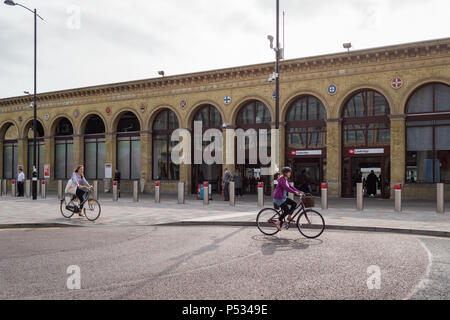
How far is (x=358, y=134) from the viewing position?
20750 millimetres

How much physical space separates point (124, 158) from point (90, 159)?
11.1ft

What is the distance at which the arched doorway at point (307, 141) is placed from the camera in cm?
2169

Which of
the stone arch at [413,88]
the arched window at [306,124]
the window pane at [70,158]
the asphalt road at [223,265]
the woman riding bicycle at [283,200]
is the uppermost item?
the stone arch at [413,88]

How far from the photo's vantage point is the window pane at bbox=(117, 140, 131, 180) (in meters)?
28.2

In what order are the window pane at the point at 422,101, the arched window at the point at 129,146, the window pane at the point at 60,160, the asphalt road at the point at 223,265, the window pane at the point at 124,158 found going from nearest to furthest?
the asphalt road at the point at 223,265
the window pane at the point at 422,101
the arched window at the point at 129,146
the window pane at the point at 124,158
the window pane at the point at 60,160

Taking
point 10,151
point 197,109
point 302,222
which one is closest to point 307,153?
point 197,109

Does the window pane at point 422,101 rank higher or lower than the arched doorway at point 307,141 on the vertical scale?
higher

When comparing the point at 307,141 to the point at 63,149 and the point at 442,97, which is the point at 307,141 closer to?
the point at 442,97

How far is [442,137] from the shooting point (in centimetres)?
1894

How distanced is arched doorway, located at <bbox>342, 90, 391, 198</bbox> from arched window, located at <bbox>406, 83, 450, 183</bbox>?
1116 millimetres

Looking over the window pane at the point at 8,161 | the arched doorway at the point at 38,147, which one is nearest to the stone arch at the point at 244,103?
the arched doorway at the point at 38,147

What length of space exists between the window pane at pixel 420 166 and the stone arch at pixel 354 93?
8.15ft

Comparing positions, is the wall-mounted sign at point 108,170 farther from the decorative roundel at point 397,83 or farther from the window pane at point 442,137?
the window pane at point 442,137

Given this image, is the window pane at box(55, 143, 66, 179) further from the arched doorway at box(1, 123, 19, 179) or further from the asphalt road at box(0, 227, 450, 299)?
the asphalt road at box(0, 227, 450, 299)
